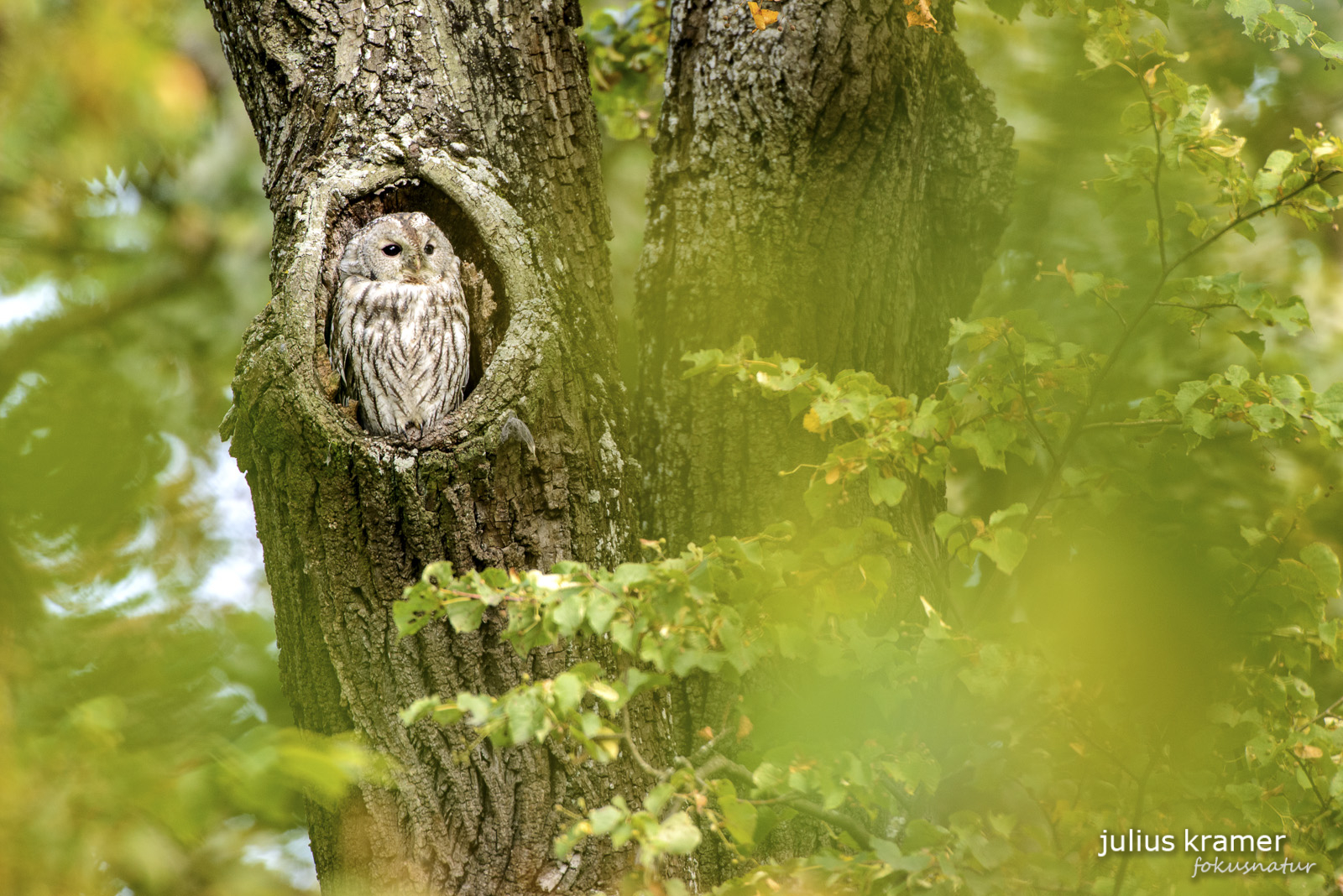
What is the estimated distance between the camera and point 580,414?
5.36ft

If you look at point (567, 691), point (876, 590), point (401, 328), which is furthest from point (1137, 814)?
point (401, 328)

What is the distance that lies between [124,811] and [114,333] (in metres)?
1.29

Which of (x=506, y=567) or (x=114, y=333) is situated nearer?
(x=506, y=567)

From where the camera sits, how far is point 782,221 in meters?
1.92

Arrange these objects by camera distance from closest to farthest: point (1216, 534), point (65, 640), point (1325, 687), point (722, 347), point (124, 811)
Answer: point (124, 811) → point (65, 640) → point (1216, 534) → point (722, 347) → point (1325, 687)

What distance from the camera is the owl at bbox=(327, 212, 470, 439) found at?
1.68 metres

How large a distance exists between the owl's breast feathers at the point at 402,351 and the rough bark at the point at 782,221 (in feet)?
1.48

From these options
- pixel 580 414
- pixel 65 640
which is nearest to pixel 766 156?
pixel 580 414

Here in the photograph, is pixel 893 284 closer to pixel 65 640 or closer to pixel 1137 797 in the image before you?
pixel 1137 797

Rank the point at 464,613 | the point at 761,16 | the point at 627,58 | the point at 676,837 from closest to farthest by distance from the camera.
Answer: the point at 676,837 → the point at 464,613 → the point at 761,16 → the point at 627,58

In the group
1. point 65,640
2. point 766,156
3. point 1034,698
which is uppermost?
point 766,156

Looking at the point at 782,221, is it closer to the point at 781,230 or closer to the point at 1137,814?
the point at 781,230

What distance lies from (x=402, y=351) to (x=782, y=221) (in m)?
0.84

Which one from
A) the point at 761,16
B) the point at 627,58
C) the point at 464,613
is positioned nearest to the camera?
the point at 464,613
